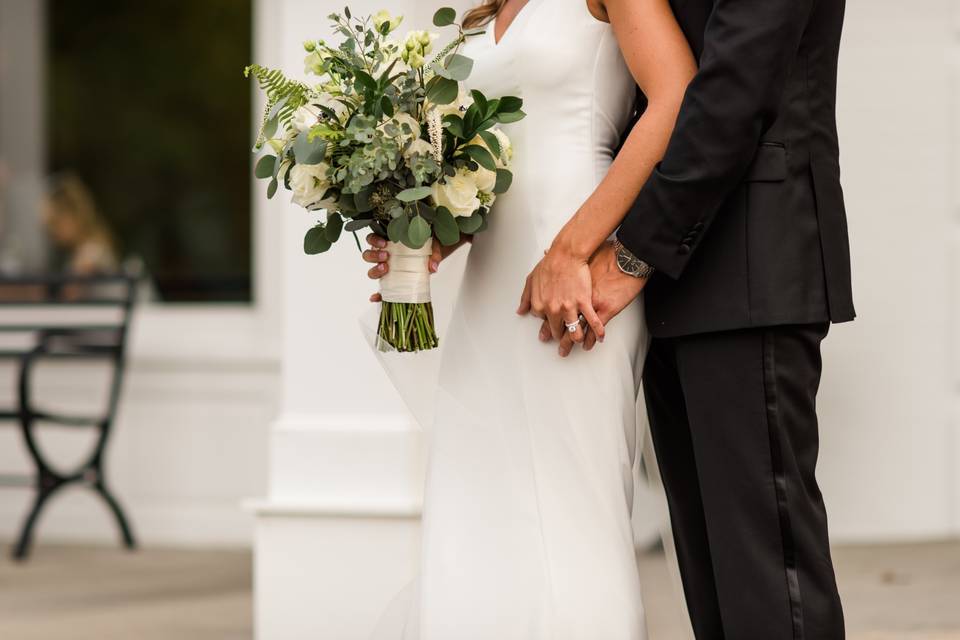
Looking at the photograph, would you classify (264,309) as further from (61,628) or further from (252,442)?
(61,628)

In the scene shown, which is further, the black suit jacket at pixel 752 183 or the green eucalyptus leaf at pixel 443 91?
the green eucalyptus leaf at pixel 443 91

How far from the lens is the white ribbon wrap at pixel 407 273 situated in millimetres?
2160

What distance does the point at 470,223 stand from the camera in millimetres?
2113

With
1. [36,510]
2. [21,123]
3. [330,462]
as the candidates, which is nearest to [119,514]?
[36,510]

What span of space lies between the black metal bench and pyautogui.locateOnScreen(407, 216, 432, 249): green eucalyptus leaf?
316cm

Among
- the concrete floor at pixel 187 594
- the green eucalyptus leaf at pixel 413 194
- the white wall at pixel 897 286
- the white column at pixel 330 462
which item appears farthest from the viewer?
the white wall at pixel 897 286

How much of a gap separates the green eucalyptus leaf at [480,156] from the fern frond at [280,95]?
0.31 m

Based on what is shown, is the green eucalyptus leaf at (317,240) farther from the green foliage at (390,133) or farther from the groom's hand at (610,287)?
the groom's hand at (610,287)

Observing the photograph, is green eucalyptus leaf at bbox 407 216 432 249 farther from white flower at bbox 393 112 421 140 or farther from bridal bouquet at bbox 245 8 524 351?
white flower at bbox 393 112 421 140

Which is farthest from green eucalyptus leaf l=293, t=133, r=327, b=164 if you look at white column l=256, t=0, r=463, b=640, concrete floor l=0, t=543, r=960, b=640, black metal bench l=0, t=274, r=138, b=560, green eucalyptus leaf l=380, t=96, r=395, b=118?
black metal bench l=0, t=274, r=138, b=560

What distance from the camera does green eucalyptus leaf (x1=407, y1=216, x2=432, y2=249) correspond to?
2.00 metres

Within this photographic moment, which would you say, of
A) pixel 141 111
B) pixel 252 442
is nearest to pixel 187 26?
pixel 141 111

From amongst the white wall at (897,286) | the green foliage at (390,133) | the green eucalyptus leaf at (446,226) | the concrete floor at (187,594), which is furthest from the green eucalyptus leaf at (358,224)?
the white wall at (897,286)

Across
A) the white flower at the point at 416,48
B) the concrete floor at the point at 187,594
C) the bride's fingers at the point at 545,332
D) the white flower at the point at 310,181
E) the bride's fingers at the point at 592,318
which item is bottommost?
the concrete floor at the point at 187,594
